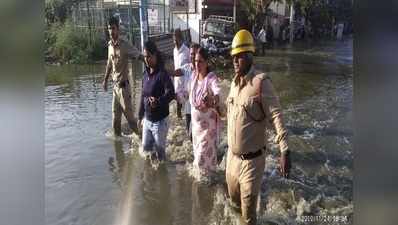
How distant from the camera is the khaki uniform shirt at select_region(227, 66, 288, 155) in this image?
283 cm

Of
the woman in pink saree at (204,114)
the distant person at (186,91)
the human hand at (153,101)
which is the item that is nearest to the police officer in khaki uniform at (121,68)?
the distant person at (186,91)

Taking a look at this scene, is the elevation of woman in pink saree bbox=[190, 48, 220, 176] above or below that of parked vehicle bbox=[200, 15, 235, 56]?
below

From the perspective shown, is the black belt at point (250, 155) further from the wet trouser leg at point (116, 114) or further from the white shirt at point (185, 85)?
the wet trouser leg at point (116, 114)

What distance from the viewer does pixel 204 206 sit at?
399 cm

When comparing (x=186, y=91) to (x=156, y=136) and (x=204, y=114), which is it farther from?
(x=204, y=114)

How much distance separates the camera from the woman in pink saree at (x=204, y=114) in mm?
4062

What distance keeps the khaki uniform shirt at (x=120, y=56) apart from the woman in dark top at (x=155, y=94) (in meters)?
0.96

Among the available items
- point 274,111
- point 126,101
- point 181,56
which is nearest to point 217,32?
point 181,56

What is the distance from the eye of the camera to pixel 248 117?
9.68 feet

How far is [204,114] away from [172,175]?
3.19 ft

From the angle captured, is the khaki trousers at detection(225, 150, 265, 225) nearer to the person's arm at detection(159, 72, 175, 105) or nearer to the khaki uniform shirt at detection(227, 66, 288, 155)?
the khaki uniform shirt at detection(227, 66, 288, 155)

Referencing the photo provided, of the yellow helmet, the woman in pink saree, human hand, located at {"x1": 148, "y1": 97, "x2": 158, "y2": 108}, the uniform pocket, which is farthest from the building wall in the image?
the uniform pocket
